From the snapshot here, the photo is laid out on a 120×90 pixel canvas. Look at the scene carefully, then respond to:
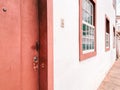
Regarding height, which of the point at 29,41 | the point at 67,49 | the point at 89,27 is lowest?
the point at 67,49

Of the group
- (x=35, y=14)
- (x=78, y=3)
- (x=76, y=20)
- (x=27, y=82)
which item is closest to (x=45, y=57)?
(x=27, y=82)

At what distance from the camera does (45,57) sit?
1958 mm

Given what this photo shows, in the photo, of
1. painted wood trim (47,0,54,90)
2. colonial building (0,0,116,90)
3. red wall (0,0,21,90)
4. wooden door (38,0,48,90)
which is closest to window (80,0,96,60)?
colonial building (0,0,116,90)

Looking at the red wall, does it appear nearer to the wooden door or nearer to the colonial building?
the colonial building

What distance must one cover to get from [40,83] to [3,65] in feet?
2.02

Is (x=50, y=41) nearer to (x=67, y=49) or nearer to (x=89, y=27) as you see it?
(x=67, y=49)

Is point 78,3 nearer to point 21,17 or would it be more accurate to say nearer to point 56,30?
point 56,30

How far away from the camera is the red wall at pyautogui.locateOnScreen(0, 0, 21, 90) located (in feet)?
4.93

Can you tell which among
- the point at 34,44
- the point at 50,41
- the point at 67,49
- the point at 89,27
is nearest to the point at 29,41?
the point at 34,44

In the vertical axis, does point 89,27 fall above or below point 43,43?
above

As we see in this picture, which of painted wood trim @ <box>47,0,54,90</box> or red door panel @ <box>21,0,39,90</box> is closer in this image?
red door panel @ <box>21,0,39,90</box>

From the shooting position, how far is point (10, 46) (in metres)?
1.59

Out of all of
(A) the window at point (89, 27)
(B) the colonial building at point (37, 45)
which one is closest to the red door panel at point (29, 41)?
(B) the colonial building at point (37, 45)

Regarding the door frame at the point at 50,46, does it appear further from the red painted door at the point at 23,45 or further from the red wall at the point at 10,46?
the red wall at the point at 10,46
